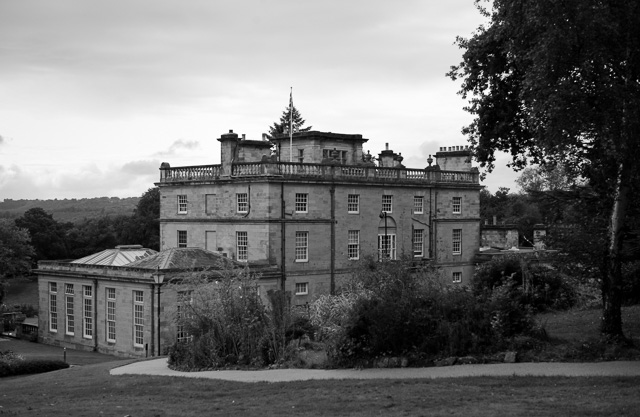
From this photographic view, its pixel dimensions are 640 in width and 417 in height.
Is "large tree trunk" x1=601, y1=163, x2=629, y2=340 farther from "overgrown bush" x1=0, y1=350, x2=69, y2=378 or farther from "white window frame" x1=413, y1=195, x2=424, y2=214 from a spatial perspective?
"white window frame" x1=413, y1=195, x2=424, y2=214

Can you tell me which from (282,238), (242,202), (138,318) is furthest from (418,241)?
(138,318)

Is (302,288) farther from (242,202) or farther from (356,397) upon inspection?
(356,397)

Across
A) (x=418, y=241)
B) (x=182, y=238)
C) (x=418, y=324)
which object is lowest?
(x=418, y=324)

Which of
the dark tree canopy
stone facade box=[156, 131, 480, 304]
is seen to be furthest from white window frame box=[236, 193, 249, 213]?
the dark tree canopy

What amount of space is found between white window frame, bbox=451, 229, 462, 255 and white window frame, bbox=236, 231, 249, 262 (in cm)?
1708

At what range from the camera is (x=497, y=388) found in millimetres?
17703

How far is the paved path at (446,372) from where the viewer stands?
62.5 feet

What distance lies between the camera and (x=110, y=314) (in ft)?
150

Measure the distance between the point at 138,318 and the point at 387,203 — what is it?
19.6m

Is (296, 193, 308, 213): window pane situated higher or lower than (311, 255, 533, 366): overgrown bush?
higher

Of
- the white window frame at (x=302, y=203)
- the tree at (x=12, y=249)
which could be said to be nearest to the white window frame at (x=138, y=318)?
the white window frame at (x=302, y=203)

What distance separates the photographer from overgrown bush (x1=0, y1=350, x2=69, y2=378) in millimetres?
33031

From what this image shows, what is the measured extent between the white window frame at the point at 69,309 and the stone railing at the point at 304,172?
409 inches

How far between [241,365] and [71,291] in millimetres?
27079
